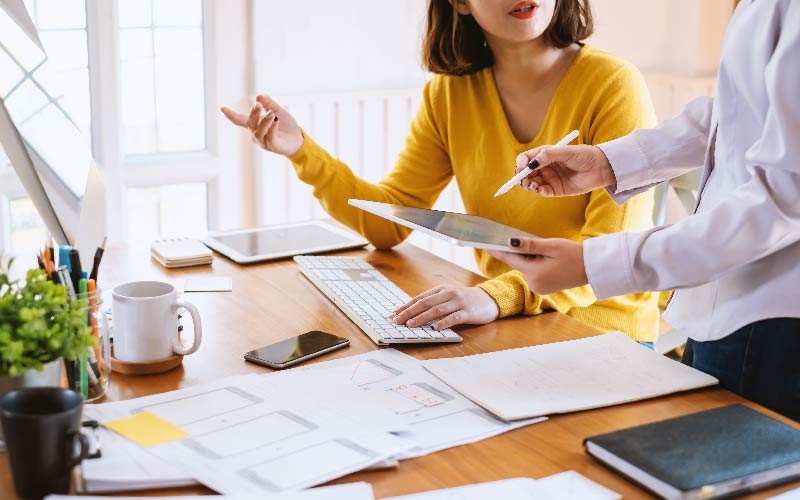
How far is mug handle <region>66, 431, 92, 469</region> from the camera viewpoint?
911 millimetres

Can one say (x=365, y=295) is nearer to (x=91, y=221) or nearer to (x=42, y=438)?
(x=91, y=221)

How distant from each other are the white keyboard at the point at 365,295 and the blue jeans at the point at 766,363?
0.37 m

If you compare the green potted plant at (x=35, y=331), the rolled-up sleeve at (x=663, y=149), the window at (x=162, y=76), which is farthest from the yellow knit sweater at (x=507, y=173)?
the window at (x=162, y=76)

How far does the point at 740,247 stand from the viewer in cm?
113

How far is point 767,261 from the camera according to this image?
1.17 meters

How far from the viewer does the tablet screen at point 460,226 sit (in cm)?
126

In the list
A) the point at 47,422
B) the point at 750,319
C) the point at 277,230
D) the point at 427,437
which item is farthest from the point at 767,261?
the point at 277,230

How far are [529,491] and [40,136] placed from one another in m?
0.94

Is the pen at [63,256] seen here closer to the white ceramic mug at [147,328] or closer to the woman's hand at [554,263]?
the white ceramic mug at [147,328]

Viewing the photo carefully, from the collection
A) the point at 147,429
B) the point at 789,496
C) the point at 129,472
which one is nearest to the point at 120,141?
the point at 147,429

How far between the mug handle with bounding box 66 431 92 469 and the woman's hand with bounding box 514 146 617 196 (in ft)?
2.65

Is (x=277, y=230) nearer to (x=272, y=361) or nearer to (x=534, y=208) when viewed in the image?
(x=534, y=208)

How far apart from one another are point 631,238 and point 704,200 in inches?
5.5

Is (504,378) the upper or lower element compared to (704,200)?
lower
